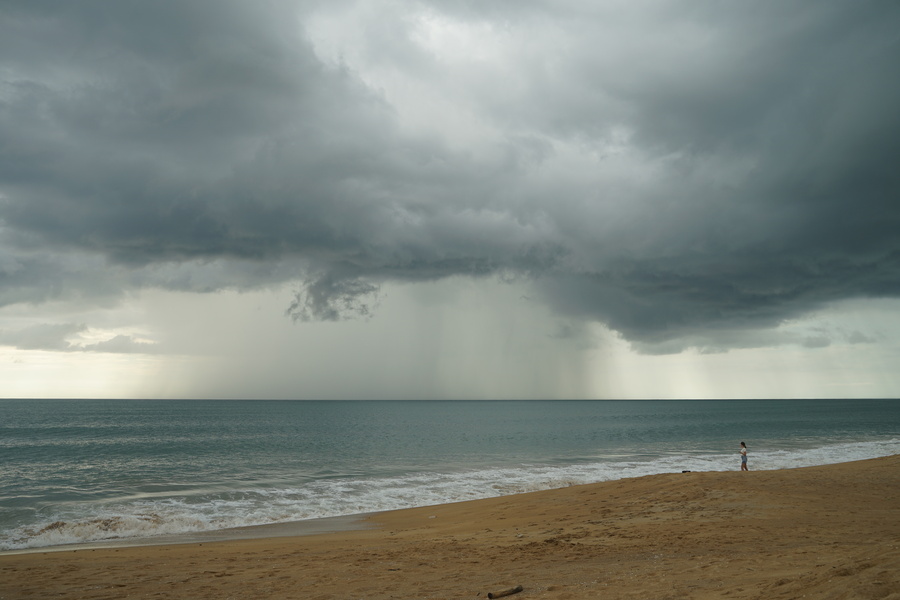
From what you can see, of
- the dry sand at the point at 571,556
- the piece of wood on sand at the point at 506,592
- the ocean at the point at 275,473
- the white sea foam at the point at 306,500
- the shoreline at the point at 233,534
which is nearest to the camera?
the dry sand at the point at 571,556

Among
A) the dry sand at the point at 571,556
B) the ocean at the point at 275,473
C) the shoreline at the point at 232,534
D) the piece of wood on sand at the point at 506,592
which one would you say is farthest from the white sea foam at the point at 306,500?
the piece of wood on sand at the point at 506,592

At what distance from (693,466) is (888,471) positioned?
48.1 feet

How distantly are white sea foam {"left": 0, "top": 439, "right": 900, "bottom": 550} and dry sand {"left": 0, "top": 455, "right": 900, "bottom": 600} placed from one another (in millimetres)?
4402

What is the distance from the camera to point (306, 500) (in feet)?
94.0

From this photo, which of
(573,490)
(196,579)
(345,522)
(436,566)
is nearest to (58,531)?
A: (345,522)

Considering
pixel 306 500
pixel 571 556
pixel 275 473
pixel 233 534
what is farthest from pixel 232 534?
pixel 275 473

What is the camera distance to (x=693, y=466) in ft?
134

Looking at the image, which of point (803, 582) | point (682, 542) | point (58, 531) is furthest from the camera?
point (58, 531)

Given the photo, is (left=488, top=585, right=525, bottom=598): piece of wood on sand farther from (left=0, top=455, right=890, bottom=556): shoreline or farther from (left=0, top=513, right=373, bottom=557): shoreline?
(left=0, top=455, right=890, bottom=556): shoreline

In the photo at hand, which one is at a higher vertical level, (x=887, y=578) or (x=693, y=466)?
(x=887, y=578)

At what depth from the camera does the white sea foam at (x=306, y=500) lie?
72.3 feet

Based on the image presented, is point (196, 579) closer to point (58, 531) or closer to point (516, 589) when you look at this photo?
point (516, 589)

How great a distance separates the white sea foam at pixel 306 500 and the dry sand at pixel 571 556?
4402 millimetres

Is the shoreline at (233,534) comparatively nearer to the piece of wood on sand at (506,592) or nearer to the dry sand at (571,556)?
the dry sand at (571,556)
